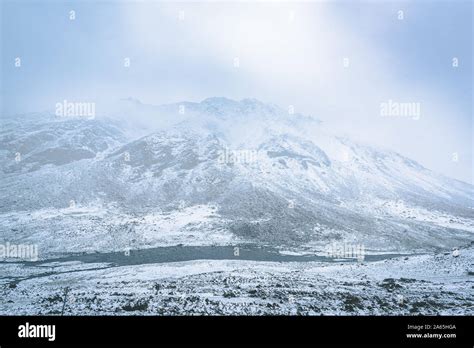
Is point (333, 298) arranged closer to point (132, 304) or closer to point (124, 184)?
point (132, 304)

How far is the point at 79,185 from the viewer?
159000mm

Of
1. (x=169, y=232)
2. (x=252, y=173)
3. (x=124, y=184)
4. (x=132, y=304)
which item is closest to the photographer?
(x=132, y=304)

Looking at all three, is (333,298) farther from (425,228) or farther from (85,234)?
(425,228)

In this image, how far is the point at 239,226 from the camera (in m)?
115

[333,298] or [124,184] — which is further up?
[124,184]

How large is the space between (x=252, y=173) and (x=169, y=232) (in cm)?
9240

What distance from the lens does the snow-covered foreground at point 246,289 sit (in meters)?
33.3

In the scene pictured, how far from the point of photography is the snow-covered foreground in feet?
109

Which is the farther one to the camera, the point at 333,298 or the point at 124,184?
the point at 124,184

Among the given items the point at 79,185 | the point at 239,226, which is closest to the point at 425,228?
the point at 239,226

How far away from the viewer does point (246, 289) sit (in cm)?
4056
